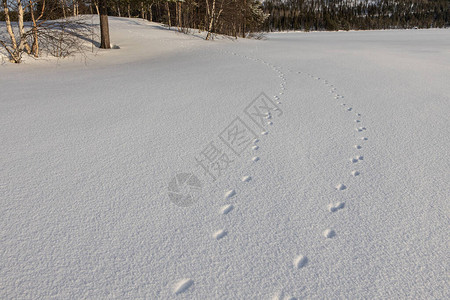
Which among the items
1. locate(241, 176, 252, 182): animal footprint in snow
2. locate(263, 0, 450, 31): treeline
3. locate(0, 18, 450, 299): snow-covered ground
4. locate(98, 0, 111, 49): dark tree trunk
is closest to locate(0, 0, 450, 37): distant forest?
locate(263, 0, 450, 31): treeline

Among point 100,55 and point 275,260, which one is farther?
point 100,55

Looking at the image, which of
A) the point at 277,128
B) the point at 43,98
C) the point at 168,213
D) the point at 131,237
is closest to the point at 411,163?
the point at 277,128

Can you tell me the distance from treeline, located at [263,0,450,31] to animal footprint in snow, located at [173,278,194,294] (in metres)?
78.9

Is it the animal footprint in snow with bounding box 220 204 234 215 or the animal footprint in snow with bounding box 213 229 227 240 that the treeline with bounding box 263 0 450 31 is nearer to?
the animal footprint in snow with bounding box 220 204 234 215

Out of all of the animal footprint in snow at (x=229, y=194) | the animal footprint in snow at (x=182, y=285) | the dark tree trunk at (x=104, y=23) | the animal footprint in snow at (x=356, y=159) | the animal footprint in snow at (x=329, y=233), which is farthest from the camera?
the dark tree trunk at (x=104, y=23)

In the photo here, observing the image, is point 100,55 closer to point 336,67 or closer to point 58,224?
point 336,67

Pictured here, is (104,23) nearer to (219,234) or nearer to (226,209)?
(226,209)

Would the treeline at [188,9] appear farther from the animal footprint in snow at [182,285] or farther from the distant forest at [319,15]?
the animal footprint in snow at [182,285]

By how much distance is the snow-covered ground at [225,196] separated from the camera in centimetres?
162

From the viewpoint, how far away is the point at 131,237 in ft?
6.30

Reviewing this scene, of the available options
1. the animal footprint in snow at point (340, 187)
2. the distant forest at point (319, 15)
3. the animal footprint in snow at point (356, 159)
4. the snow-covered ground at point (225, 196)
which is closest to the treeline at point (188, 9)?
the distant forest at point (319, 15)

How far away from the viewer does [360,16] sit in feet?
327

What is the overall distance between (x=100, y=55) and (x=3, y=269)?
9838mm

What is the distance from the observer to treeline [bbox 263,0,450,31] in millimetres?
85812
